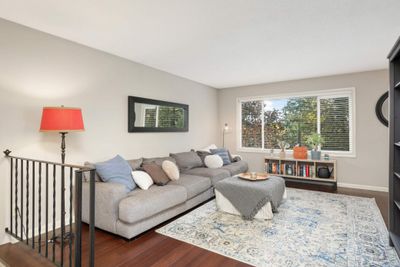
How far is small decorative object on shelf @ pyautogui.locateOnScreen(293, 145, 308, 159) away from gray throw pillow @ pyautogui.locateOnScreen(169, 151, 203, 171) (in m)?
2.18

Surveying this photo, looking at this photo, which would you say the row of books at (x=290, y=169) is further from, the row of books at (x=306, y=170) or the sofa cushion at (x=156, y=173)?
the sofa cushion at (x=156, y=173)

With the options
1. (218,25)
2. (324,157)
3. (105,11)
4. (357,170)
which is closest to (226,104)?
(324,157)

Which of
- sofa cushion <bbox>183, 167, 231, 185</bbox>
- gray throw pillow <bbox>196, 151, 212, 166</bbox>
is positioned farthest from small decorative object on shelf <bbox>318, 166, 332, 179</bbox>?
gray throw pillow <bbox>196, 151, 212, 166</bbox>

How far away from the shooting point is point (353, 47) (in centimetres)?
334

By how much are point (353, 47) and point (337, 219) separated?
97.0 inches

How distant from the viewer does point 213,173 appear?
13.5ft

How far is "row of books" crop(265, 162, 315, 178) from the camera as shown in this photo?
5.00 metres

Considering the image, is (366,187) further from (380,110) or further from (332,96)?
(332,96)

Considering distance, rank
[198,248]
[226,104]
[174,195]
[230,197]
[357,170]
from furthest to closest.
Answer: [226,104], [357,170], [230,197], [174,195], [198,248]

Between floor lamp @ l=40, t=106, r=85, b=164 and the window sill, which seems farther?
the window sill

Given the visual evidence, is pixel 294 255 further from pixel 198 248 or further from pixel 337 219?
pixel 337 219

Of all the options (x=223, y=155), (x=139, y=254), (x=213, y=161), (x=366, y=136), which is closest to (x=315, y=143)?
(x=366, y=136)

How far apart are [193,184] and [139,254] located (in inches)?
53.7

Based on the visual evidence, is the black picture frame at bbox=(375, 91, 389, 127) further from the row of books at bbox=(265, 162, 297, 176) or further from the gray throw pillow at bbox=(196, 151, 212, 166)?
the gray throw pillow at bbox=(196, 151, 212, 166)
